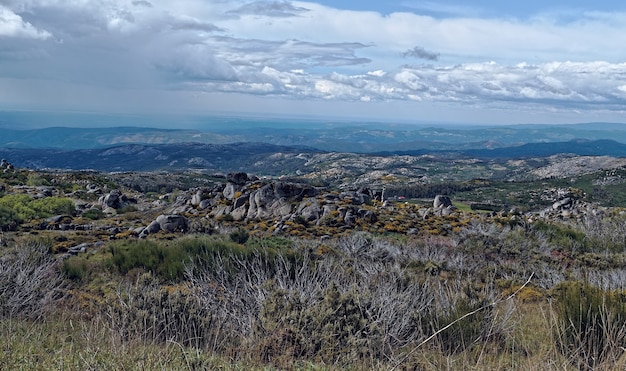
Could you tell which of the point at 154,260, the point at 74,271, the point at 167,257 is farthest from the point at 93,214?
the point at 167,257

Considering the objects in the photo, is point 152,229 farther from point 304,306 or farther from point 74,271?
point 304,306

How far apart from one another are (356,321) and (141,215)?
2985cm

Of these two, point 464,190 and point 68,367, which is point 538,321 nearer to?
point 68,367

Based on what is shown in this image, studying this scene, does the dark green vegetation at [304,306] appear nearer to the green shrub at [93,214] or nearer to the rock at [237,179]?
the green shrub at [93,214]

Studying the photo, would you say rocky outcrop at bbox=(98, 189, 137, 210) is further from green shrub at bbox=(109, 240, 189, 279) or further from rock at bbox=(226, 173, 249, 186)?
green shrub at bbox=(109, 240, 189, 279)

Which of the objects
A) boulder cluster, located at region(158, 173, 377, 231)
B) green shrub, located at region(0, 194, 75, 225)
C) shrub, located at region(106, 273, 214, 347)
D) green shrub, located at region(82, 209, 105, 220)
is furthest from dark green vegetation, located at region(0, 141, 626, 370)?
green shrub, located at region(82, 209, 105, 220)

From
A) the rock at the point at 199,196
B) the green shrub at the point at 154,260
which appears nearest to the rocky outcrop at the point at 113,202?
the rock at the point at 199,196

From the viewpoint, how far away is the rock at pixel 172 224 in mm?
23634

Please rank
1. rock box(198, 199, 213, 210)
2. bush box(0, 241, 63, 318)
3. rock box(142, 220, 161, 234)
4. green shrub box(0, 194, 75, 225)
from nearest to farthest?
1. bush box(0, 241, 63, 318)
2. rock box(142, 220, 161, 234)
3. green shrub box(0, 194, 75, 225)
4. rock box(198, 199, 213, 210)

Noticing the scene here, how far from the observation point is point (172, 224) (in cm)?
2394

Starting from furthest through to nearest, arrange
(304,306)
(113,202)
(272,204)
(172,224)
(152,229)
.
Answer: (113,202)
(272,204)
(172,224)
(152,229)
(304,306)

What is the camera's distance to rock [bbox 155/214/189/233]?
77.5 ft

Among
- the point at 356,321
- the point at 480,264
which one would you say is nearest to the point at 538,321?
the point at 356,321

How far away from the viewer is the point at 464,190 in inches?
4860
